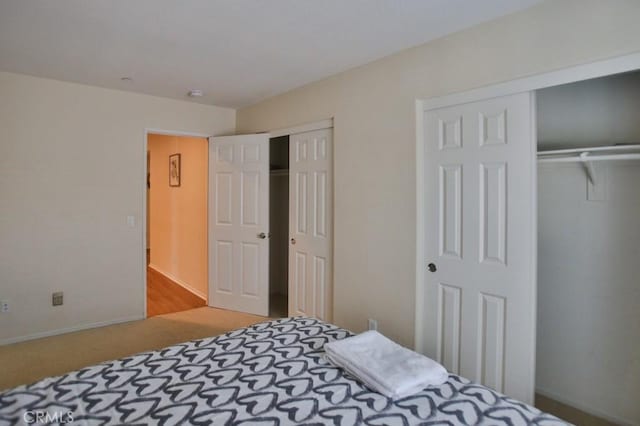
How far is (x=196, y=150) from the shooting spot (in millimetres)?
4930

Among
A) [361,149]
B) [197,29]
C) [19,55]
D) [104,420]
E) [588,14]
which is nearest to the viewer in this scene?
[104,420]

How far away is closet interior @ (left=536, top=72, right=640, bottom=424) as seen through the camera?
2078 mm

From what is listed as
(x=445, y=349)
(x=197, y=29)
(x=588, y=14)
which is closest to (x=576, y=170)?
(x=588, y=14)

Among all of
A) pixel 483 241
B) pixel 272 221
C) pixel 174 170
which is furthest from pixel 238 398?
pixel 174 170

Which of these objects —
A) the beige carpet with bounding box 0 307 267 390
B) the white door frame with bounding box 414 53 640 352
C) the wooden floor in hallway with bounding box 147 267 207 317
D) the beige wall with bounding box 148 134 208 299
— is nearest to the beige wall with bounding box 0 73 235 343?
the beige carpet with bounding box 0 307 267 390

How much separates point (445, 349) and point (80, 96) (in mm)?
4007

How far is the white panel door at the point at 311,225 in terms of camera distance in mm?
3402

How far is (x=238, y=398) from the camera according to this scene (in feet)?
4.15

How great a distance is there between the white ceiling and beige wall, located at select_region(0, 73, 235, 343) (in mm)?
323

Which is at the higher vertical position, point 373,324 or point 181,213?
point 181,213

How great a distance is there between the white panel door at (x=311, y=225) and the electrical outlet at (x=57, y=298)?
2.22m

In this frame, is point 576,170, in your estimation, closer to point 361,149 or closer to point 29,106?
point 361,149

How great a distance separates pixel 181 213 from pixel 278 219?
5.23 feet

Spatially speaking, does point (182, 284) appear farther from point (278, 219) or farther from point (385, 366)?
point (385, 366)
